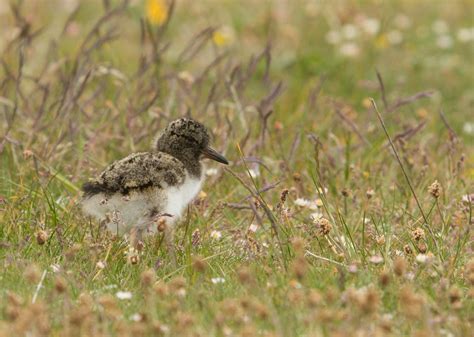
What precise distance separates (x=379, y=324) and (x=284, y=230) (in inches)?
55.0

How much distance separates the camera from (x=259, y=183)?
678 cm

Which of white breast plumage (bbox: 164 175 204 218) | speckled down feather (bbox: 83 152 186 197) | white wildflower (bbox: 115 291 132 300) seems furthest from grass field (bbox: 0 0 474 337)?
speckled down feather (bbox: 83 152 186 197)

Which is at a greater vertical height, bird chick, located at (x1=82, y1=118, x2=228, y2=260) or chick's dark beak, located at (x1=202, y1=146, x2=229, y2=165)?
bird chick, located at (x1=82, y1=118, x2=228, y2=260)

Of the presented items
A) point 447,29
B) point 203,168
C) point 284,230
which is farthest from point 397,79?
point 284,230

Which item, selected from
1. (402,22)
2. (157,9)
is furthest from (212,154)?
(402,22)

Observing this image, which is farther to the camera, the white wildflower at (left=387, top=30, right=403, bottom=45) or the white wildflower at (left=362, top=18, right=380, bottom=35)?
the white wildflower at (left=387, top=30, right=403, bottom=45)

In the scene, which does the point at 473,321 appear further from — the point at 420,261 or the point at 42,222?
the point at 42,222

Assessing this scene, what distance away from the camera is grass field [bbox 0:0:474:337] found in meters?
4.34

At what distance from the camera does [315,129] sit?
812cm

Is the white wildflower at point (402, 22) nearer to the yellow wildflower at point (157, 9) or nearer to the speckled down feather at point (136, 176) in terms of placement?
the yellow wildflower at point (157, 9)

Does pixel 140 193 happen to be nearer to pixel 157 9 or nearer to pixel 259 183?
pixel 259 183

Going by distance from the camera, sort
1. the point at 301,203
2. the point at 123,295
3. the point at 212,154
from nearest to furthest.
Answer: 1. the point at 123,295
2. the point at 301,203
3. the point at 212,154

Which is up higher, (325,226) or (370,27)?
(325,226)

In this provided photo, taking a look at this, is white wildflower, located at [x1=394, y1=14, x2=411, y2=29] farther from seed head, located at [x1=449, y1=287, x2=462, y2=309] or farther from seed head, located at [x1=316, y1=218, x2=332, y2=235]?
seed head, located at [x1=449, y1=287, x2=462, y2=309]
